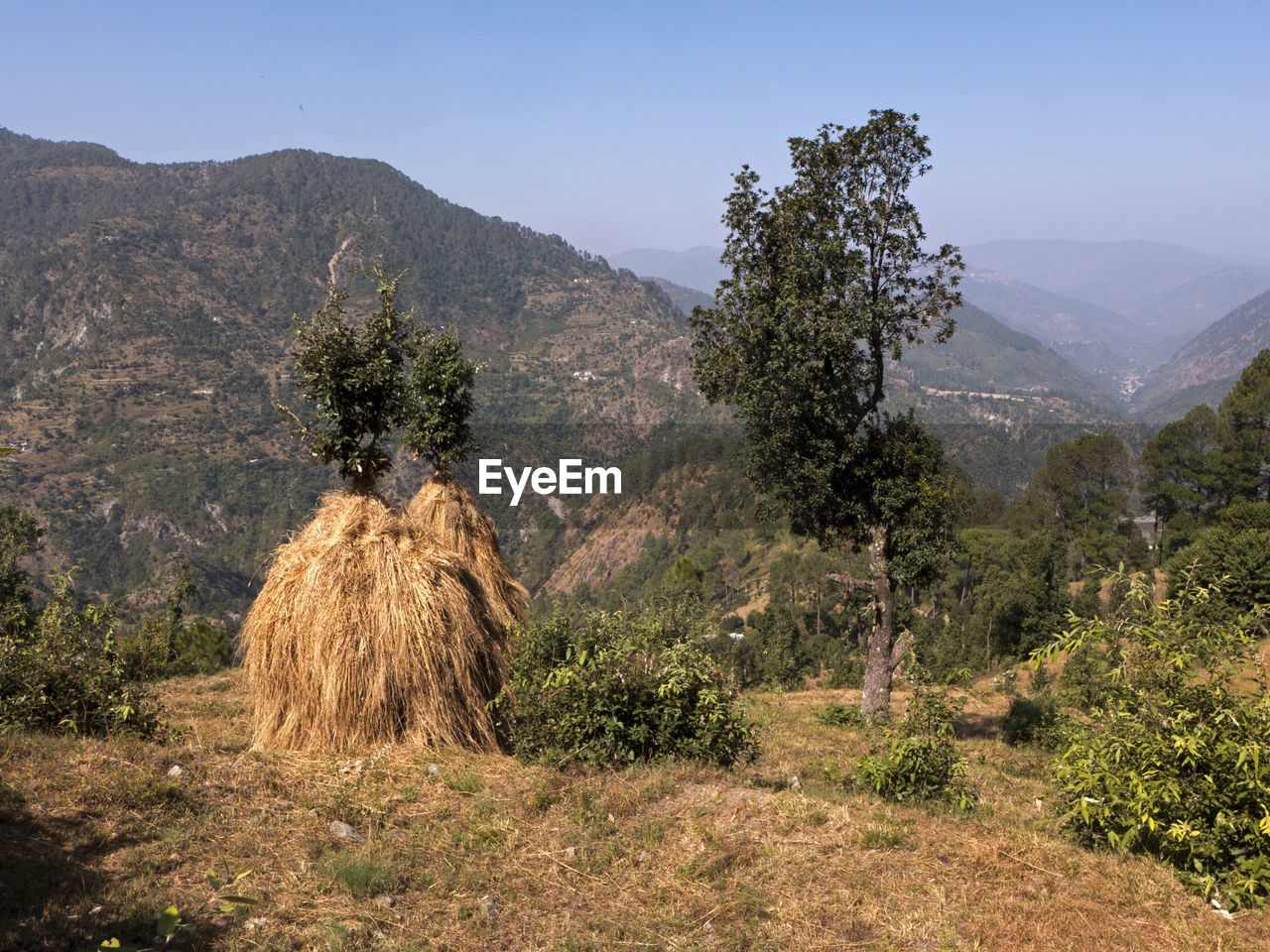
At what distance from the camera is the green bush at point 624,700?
7.23 metres

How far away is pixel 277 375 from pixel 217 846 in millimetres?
200327

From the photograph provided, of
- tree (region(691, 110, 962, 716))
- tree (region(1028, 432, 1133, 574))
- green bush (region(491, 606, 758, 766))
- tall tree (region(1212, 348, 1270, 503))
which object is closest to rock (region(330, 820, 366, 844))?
green bush (region(491, 606, 758, 766))

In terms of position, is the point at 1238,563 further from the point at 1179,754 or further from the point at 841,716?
the point at 1179,754

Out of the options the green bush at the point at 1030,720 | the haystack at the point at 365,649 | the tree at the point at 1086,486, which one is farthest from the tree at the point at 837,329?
the tree at the point at 1086,486

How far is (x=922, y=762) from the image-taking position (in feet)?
22.7

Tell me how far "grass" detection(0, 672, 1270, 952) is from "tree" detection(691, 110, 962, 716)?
279 inches

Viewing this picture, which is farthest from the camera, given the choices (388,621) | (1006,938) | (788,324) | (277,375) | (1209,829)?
(277,375)

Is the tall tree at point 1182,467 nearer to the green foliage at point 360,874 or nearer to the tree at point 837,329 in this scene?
the tree at point 837,329

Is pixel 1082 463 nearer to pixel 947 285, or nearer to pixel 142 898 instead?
pixel 947 285

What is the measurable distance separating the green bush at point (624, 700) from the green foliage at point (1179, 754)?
2896mm

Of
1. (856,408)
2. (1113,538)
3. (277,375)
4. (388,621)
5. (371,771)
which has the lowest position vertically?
(1113,538)

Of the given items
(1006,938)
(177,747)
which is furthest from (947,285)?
(177,747)

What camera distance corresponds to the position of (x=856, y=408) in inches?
542

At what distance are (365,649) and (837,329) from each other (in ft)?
28.6
